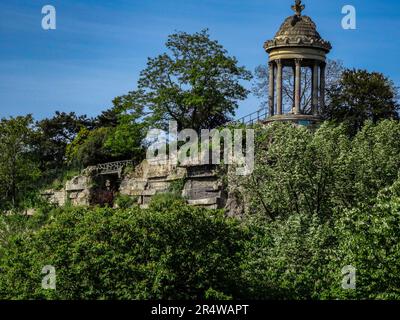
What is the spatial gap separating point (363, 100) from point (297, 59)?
6.32 metres

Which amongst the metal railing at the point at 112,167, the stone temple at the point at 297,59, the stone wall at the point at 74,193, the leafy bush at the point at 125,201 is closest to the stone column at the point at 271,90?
the stone temple at the point at 297,59

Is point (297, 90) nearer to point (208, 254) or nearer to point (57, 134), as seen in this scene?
point (208, 254)

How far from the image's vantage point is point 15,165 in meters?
79.9

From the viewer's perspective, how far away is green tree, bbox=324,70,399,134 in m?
68.6

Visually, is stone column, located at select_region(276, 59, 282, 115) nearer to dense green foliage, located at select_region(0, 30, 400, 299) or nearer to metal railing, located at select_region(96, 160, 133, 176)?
dense green foliage, located at select_region(0, 30, 400, 299)

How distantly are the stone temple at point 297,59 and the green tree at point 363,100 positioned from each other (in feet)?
8.95

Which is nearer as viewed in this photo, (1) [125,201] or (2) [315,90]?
(2) [315,90]

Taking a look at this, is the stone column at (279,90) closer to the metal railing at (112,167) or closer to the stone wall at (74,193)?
the metal railing at (112,167)

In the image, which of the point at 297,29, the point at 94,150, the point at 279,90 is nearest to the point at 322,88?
the point at 279,90

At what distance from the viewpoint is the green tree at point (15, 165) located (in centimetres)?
7931

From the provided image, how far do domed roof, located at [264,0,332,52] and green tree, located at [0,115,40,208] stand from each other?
22188mm

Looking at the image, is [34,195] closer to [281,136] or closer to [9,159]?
[9,159]

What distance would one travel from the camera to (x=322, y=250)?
1811 inches
